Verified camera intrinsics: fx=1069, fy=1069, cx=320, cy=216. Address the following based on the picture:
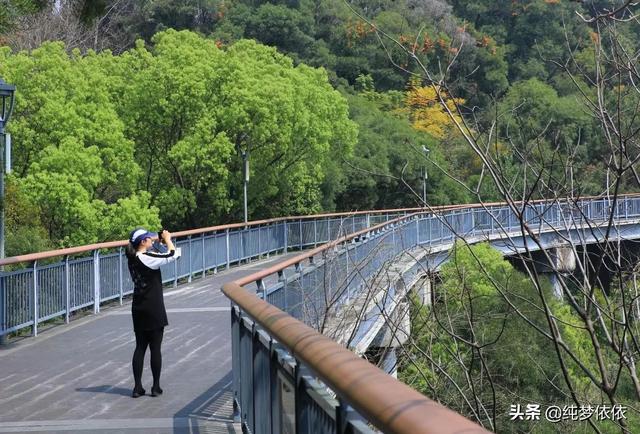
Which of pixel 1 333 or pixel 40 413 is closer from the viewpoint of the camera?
pixel 40 413

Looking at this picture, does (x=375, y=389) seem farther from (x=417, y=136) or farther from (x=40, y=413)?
(x=417, y=136)

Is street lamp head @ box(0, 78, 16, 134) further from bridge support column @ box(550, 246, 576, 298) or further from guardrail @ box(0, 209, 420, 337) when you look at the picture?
bridge support column @ box(550, 246, 576, 298)

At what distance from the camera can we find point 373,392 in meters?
2.99

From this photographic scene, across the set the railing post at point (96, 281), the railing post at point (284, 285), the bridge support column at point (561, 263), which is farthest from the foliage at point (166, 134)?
the bridge support column at point (561, 263)

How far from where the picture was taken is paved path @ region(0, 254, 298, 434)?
8.55 m

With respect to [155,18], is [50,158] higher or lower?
lower

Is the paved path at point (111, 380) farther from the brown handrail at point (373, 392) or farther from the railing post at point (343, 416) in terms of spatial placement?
the railing post at point (343, 416)

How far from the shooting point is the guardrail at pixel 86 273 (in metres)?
13.7

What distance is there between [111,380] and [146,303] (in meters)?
1.53

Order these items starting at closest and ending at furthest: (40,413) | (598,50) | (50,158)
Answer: (598,50)
(40,413)
(50,158)

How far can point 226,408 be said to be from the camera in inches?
357

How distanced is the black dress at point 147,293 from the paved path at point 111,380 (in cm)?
70

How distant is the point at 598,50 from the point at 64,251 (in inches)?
393

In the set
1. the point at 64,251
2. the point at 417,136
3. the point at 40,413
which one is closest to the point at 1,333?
the point at 64,251
